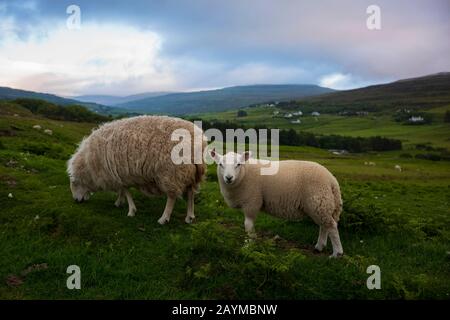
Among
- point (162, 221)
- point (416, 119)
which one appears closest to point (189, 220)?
point (162, 221)

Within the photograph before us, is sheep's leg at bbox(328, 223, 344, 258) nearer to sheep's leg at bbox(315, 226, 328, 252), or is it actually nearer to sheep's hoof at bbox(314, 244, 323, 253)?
sheep's leg at bbox(315, 226, 328, 252)

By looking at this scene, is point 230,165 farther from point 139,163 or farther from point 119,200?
point 119,200

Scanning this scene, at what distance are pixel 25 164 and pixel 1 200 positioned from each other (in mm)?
6688

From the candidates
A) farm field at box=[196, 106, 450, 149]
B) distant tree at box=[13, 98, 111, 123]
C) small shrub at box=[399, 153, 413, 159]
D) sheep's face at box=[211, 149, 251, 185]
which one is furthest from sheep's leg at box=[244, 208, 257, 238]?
farm field at box=[196, 106, 450, 149]

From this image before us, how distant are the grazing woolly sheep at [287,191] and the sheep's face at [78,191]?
199 inches

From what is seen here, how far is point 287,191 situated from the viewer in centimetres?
993

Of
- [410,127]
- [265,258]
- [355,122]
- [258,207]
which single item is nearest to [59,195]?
[258,207]

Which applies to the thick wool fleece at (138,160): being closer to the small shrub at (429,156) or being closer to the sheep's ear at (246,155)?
the sheep's ear at (246,155)

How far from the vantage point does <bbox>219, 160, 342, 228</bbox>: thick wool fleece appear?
959 centimetres

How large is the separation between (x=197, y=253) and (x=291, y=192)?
9.25 feet

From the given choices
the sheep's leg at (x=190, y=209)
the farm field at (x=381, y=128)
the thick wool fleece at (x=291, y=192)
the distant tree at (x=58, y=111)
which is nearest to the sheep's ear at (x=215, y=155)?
the thick wool fleece at (x=291, y=192)
